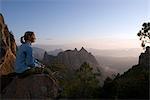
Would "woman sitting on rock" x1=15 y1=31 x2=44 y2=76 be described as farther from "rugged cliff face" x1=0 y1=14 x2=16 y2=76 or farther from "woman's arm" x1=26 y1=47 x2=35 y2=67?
"rugged cliff face" x1=0 y1=14 x2=16 y2=76

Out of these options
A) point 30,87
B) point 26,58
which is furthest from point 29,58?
point 30,87

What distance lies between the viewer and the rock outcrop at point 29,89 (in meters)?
8.76

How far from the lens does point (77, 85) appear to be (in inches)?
355

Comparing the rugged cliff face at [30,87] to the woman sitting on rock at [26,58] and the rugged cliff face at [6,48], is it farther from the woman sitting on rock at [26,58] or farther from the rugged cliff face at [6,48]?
the rugged cliff face at [6,48]

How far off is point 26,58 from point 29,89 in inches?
29.8

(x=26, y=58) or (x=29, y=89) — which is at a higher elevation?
(x=26, y=58)

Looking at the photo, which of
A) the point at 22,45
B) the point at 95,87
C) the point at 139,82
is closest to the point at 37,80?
the point at 22,45

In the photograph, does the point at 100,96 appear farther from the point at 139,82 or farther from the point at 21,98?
the point at 21,98

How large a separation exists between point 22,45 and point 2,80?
1.04m

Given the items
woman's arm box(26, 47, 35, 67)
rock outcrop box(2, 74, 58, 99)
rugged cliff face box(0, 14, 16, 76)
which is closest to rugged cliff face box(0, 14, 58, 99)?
rock outcrop box(2, 74, 58, 99)

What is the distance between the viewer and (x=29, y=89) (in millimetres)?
8781

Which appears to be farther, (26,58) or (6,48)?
(6,48)

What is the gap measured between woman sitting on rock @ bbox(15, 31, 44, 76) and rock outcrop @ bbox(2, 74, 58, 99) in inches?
7.1

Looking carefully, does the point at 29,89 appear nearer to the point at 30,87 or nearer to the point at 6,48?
the point at 30,87
